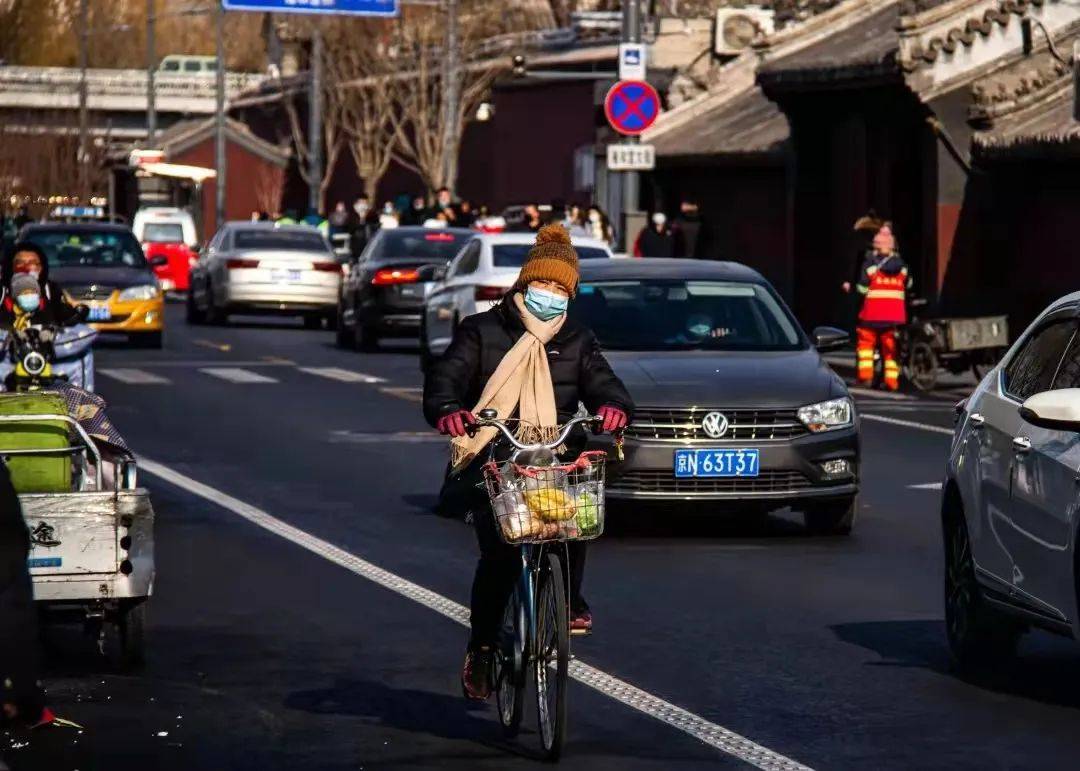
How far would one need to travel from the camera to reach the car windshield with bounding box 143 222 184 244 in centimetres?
6425

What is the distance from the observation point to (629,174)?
42.0 m

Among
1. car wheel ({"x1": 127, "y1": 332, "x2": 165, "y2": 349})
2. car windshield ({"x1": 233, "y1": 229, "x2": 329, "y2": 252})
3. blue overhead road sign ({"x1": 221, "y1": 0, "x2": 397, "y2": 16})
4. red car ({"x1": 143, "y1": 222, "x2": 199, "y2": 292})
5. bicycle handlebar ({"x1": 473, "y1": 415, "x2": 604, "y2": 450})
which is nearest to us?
bicycle handlebar ({"x1": 473, "y1": 415, "x2": 604, "y2": 450})

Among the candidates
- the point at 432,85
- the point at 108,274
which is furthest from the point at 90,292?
the point at 432,85

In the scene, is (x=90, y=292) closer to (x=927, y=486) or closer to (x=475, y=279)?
(x=475, y=279)

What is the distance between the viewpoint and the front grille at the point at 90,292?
3538 cm

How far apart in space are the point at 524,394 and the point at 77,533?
196 centimetres

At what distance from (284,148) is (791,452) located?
8776cm

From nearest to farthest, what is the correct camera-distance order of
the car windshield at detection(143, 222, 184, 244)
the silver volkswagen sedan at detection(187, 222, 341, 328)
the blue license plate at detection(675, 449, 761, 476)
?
the blue license plate at detection(675, 449, 761, 476) → the silver volkswagen sedan at detection(187, 222, 341, 328) → the car windshield at detection(143, 222, 184, 244)

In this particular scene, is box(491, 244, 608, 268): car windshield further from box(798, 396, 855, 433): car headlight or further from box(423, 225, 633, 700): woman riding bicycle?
box(423, 225, 633, 700): woman riding bicycle

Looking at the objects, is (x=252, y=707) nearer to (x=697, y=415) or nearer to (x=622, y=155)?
(x=697, y=415)

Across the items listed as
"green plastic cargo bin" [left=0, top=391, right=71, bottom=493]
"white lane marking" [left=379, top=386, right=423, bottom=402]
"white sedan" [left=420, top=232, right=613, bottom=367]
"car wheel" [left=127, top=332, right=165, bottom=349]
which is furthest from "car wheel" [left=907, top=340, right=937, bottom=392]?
"green plastic cargo bin" [left=0, top=391, right=71, bottom=493]

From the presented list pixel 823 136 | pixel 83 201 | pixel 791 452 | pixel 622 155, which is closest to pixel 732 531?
pixel 791 452

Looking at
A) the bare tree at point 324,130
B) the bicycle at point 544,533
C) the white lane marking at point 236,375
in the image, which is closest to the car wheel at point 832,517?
the bicycle at point 544,533

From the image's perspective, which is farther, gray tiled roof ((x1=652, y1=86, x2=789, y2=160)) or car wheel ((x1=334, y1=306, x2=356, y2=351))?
gray tiled roof ((x1=652, y1=86, x2=789, y2=160))
